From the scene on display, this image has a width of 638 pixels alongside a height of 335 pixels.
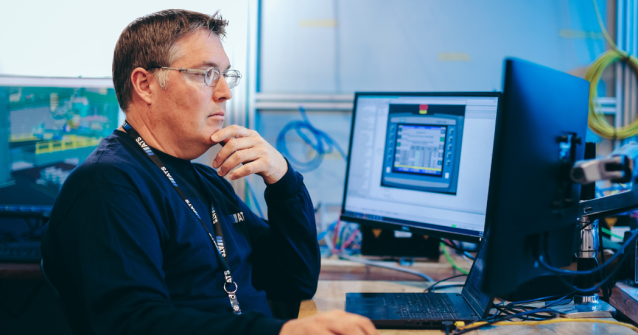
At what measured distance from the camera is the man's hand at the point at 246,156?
41.5 inches

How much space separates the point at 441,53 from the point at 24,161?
1951mm

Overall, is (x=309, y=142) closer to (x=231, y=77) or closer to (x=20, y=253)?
(x=231, y=77)

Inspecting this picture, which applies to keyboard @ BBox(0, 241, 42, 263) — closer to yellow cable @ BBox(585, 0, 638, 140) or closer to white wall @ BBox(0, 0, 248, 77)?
white wall @ BBox(0, 0, 248, 77)

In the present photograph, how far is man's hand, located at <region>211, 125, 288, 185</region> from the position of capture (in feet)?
3.46

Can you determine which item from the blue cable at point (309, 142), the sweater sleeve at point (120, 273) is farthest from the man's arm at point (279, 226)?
the blue cable at point (309, 142)

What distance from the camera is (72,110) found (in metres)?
1.77

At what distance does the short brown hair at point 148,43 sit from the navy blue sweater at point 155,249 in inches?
6.7

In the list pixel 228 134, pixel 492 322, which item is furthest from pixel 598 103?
pixel 228 134

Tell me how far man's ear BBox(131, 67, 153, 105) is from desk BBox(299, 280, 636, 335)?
0.71 metres

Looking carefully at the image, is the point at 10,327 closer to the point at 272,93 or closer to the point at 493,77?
the point at 272,93

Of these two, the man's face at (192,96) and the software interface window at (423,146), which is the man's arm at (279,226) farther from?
the software interface window at (423,146)

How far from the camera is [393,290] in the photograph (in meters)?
1.18

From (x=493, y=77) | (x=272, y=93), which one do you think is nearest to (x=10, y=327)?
(x=272, y=93)

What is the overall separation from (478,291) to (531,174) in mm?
437
